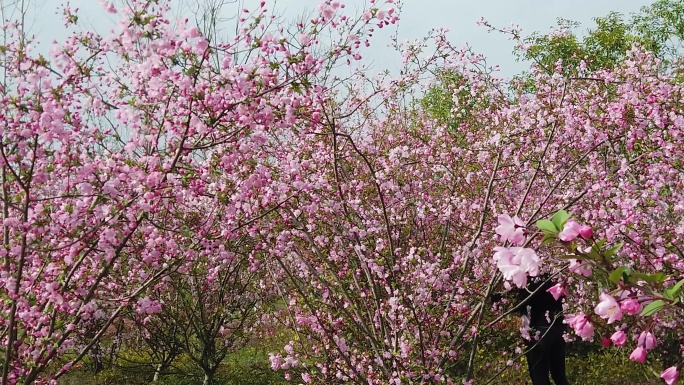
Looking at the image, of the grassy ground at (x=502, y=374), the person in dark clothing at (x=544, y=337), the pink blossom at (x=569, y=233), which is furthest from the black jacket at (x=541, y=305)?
the pink blossom at (x=569, y=233)

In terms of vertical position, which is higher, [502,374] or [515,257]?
A: [502,374]

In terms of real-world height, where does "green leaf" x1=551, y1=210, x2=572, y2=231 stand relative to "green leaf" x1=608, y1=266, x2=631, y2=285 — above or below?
above

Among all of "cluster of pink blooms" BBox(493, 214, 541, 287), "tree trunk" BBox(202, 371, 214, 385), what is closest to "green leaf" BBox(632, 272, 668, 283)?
"cluster of pink blooms" BBox(493, 214, 541, 287)

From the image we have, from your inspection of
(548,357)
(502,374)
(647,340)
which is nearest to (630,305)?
(647,340)

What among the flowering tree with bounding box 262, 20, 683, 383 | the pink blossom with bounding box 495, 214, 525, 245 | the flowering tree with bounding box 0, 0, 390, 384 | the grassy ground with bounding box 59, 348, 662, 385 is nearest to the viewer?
the pink blossom with bounding box 495, 214, 525, 245

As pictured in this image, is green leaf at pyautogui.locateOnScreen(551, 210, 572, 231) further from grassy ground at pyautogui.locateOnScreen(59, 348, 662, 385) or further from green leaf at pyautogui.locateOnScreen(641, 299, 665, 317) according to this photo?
grassy ground at pyautogui.locateOnScreen(59, 348, 662, 385)

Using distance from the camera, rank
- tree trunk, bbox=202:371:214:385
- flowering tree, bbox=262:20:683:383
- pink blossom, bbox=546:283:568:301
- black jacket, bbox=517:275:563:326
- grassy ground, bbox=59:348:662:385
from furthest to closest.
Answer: tree trunk, bbox=202:371:214:385, grassy ground, bbox=59:348:662:385, black jacket, bbox=517:275:563:326, flowering tree, bbox=262:20:683:383, pink blossom, bbox=546:283:568:301

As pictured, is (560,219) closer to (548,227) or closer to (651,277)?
(548,227)

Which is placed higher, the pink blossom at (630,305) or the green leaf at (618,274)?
the green leaf at (618,274)

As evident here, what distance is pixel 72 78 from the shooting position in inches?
146

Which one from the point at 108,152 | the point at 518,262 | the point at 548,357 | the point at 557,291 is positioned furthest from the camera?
the point at 548,357

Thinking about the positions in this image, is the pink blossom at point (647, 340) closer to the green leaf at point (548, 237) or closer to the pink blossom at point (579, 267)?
the pink blossom at point (579, 267)

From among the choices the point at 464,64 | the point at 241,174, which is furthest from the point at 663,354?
the point at 241,174

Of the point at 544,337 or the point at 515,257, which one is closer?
the point at 515,257
